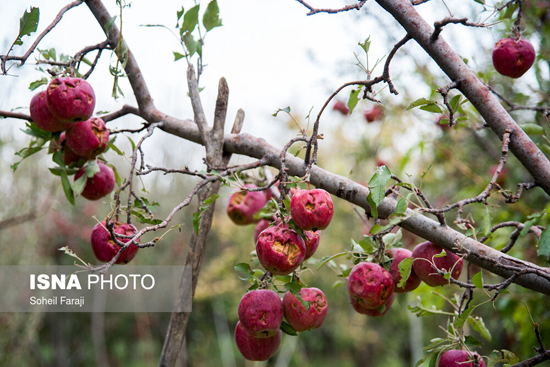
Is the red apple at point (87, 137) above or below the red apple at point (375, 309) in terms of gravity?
above

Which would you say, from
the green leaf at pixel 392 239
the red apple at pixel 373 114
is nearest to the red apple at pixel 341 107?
the red apple at pixel 373 114

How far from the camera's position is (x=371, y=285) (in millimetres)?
800

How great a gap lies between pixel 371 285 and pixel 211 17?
2.33 ft

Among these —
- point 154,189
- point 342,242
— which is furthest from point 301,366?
point 154,189

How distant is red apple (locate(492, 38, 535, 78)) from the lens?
3.34 feet

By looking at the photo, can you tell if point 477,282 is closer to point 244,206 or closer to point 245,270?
point 245,270

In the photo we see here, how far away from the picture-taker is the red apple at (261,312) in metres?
0.77

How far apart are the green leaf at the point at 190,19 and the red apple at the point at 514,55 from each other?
734 millimetres

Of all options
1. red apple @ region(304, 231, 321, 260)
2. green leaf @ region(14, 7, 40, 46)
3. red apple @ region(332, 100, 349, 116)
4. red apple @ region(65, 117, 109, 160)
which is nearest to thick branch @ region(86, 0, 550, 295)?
red apple @ region(304, 231, 321, 260)

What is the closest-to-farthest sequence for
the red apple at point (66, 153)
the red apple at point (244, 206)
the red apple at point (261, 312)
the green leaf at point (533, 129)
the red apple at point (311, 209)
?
the red apple at point (311, 209) → the red apple at point (261, 312) → the green leaf at point (533, 129) → the red apple at point (66, 153) → the red apple at point (244, 206)

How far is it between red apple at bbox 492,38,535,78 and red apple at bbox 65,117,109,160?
959 millimetres

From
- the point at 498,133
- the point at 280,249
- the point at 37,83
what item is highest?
the point at 37,83

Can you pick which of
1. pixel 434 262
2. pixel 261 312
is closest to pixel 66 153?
pixel 261 312

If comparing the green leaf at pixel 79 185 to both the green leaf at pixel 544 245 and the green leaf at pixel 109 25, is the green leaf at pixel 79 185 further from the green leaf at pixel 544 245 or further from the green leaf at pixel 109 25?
the green leaf at pixel 544 245
